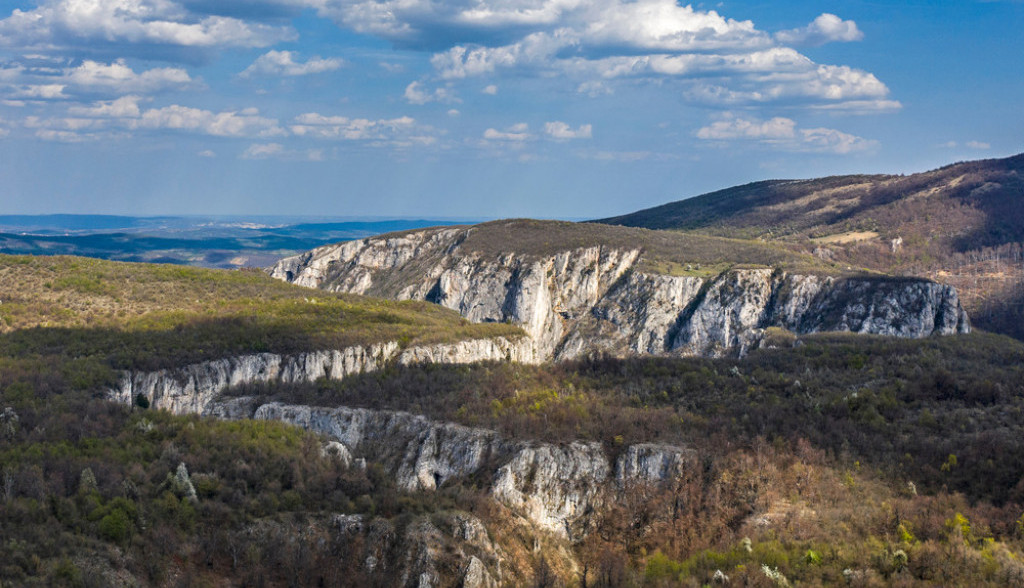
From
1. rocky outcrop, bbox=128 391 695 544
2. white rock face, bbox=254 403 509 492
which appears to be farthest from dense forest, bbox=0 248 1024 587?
white rock face, bbox=254 403 509 492

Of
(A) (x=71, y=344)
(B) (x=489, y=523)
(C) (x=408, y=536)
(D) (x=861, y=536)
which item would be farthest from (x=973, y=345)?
(A) (x=71, y=344)

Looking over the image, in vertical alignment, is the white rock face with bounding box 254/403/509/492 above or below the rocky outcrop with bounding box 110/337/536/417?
below

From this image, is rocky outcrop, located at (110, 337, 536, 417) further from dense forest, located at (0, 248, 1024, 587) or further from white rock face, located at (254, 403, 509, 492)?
white rock face, located at (254, 403, 509, 492)

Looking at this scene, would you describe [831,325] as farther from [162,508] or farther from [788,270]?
[162,508]

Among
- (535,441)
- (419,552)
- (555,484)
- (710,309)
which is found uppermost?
(710,309)

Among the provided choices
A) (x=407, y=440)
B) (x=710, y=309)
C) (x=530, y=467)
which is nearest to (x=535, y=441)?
(x=530, y=467)

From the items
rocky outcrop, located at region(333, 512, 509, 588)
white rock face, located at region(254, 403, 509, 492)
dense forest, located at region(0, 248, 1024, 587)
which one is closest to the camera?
dense forest, located at region(0, 248, 1024, 587)

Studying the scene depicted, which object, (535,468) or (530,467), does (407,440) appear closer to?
(530,467)

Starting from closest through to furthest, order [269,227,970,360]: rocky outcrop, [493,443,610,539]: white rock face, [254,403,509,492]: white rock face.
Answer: [493,443,610,539]: white rock face → [254,403,509,492]: white rock face → [269,227,970,360]: rocky outcrop

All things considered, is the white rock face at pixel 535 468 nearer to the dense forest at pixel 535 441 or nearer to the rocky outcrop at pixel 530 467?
the rocky outcrop at pixel 530 467
